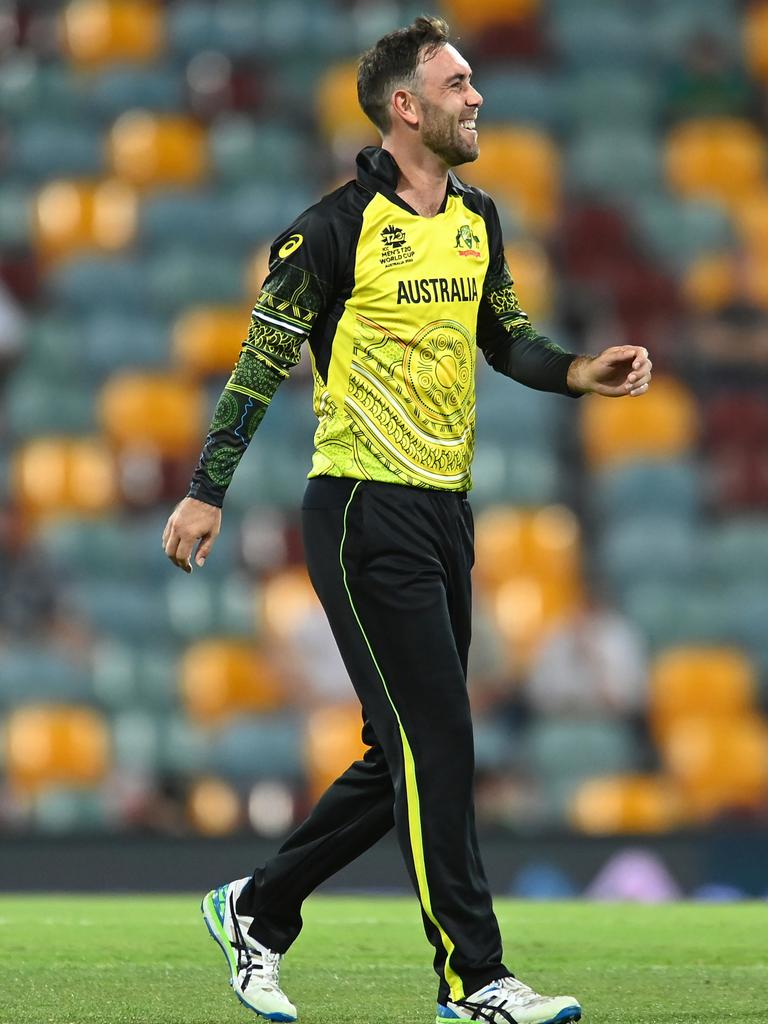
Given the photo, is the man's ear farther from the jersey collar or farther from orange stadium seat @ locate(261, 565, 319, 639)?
orange stadium seat @ locate(261, 565, 319, 639)

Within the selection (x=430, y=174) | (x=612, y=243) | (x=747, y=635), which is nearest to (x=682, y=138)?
(x=612, y=243)

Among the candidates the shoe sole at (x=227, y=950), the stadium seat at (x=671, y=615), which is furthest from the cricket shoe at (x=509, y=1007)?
the stadium seat at (x=671, y=615)

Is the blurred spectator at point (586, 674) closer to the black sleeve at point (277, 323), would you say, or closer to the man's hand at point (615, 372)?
the man's hand at point (615, 372)

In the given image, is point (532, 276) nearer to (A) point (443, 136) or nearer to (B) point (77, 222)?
(B) point (77, 222)

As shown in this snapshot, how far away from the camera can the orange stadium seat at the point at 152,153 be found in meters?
11.1

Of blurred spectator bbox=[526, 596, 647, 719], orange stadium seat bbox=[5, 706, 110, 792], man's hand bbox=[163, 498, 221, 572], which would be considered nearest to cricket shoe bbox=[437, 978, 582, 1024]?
man's hand bbox=[163, 498, 221, 572]

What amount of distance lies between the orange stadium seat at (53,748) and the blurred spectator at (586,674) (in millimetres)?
1999

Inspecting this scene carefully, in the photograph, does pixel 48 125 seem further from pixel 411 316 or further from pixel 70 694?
pixel 411 316

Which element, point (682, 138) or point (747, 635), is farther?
point (682, 138)

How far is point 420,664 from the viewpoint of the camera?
339cm

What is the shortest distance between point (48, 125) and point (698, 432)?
4172 millimetres

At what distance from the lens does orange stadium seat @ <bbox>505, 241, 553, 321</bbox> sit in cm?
1068

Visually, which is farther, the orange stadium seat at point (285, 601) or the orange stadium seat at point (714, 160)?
the orange stadium seat at point (714, 160)

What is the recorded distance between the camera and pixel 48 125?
443 inches
